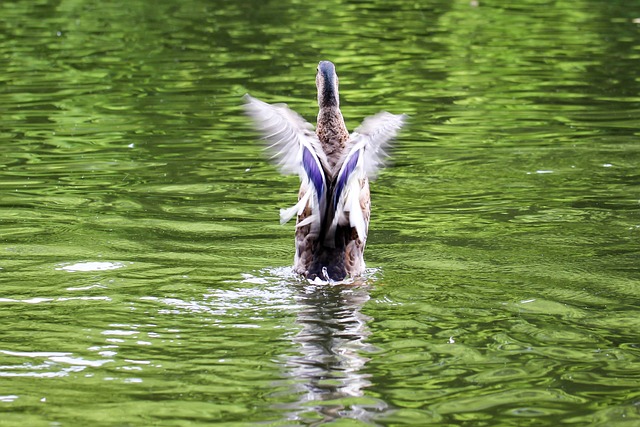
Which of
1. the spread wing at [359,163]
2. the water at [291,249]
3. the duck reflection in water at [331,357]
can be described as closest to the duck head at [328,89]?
the spread wing at [359,163]

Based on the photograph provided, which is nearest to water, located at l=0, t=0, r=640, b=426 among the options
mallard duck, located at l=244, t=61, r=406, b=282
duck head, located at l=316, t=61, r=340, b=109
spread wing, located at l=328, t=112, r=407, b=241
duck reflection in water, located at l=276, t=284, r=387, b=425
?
duck reflection in water, located at l=276, t=284, r=387, b=425

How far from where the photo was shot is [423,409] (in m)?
5.80

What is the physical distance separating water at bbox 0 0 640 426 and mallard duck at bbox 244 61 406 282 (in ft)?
0.73

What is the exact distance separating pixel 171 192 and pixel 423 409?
5603mm

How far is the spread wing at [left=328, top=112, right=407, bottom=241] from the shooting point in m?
7.59

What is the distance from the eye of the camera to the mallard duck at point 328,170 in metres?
7.66

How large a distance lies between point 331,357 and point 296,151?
169 cm

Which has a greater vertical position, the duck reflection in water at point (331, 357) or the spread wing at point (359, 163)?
the spread wing at point (359, 163)

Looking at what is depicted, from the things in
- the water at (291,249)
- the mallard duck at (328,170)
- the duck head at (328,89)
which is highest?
the duck head at (328,89)

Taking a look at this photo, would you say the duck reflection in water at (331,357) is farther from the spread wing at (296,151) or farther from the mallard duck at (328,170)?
the spread wing at (296,151)

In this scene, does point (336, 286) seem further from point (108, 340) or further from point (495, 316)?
point (108, 340)

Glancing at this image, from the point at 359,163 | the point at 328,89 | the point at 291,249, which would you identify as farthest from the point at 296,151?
the point at 291,249

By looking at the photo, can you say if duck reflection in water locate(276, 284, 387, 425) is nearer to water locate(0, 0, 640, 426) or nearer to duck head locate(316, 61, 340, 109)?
water locate(0, 0, 640, 426)

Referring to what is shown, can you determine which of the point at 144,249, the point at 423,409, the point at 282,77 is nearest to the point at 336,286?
the point at 144,249
